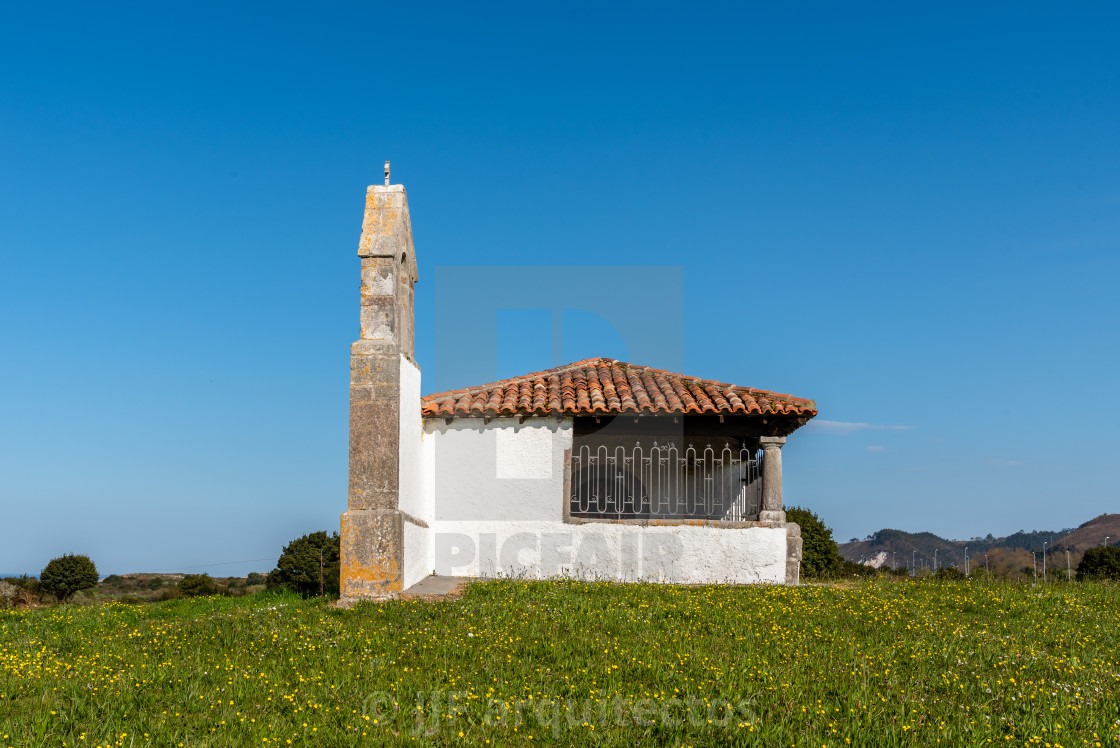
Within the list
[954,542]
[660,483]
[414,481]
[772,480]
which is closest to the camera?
[414,481]

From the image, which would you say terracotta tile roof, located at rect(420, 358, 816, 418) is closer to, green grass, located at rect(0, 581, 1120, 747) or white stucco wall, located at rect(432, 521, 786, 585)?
white stucco wall, located at rect(432, 521, 786, 585)

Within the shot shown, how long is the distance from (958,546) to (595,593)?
6536 centimetres

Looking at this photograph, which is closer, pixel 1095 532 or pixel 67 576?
pixel 67 576

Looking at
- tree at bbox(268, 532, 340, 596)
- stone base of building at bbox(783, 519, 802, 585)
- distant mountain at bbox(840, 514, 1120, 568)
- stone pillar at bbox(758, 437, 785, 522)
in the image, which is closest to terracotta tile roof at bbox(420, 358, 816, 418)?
stone pillar at bbox(758, 437, 785, 522)

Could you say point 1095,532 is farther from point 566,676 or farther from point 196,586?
point 566,676

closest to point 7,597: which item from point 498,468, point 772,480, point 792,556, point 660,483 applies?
point 498,468

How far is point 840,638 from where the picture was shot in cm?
838

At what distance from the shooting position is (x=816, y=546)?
2327cm

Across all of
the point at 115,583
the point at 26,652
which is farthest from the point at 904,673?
the point at 115,583

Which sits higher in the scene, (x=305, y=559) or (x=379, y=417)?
(x=379, y=417)

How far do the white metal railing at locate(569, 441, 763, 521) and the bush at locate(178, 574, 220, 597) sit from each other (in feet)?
39.4

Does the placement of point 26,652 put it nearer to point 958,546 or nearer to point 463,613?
point 463,613

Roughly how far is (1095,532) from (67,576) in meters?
82.2

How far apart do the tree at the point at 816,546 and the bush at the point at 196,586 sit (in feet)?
53.5
